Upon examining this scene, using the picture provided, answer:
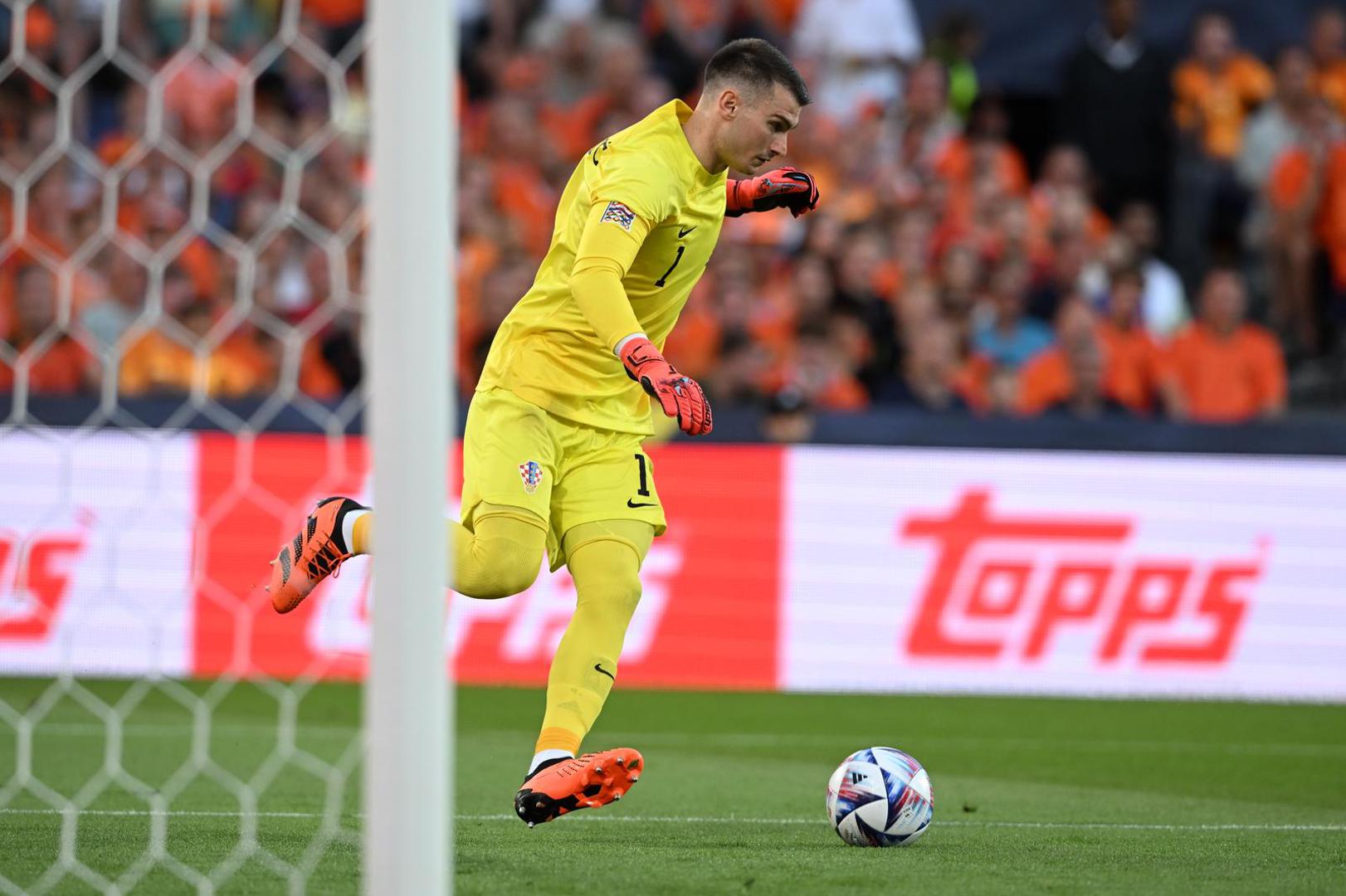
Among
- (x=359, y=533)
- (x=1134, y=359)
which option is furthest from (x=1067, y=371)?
(x=359, y=533)

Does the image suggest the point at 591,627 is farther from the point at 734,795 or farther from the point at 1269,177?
the point at 1269,177

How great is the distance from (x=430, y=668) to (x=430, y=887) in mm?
328

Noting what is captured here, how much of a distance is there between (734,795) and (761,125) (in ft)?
7.43

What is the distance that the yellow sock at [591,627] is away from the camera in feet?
16.1

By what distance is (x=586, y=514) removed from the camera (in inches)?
201

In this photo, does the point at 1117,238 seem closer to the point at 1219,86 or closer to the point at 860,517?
the point at 1219,86

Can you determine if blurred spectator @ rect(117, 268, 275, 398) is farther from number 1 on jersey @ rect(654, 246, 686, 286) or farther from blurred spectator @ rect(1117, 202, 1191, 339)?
blurred spectator @ rect(1117, 202, 1191, 339)

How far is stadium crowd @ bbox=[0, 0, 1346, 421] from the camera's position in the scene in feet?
32.0

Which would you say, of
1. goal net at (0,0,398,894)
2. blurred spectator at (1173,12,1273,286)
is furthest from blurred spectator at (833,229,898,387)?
goal net at (0,0,398,894)

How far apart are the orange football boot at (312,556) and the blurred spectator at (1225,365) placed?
24.0 ft

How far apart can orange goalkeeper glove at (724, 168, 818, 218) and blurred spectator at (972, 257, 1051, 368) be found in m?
5.61

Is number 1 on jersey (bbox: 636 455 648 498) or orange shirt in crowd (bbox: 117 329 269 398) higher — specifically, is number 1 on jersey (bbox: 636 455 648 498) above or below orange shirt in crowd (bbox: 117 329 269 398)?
below

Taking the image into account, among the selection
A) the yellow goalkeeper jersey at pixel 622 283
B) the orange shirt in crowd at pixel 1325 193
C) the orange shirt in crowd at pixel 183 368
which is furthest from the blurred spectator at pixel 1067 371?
the yellow goalkeeper jersey at pixel 622 283

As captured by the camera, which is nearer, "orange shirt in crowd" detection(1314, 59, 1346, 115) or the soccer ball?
the soccer ball
